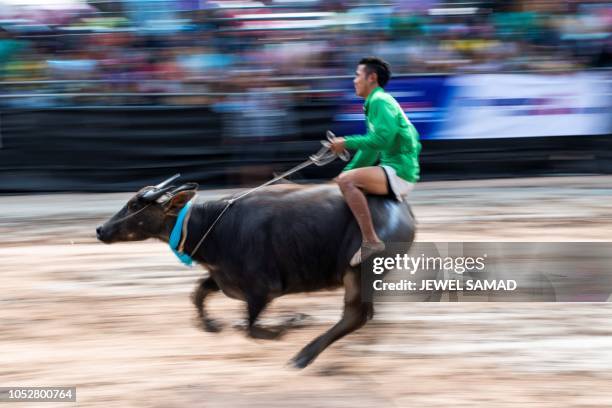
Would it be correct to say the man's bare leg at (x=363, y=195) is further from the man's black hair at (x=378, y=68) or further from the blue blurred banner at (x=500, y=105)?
the blue blurred banner at (x=500, y=105)

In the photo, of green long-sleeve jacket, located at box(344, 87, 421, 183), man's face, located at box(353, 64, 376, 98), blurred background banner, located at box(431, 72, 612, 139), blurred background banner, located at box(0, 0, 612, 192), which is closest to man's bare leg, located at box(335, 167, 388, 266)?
green long-sleeve jacket, located at box(344, 87, 421, 183)

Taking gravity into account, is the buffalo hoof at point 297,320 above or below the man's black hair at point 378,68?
below

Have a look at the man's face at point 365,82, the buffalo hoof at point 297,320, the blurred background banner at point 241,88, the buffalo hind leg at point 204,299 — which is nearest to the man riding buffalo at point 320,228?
the man's face at point 365,82

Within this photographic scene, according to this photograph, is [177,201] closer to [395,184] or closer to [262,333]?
[262,333]

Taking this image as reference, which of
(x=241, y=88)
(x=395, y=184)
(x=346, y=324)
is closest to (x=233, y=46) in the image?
(x=241, y=88)

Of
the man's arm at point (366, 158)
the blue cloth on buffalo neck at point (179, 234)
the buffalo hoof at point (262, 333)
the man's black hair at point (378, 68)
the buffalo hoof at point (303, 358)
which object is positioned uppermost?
the man's black hair at point (378, 68)

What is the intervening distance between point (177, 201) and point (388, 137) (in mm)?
1531

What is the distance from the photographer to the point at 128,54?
13.3m

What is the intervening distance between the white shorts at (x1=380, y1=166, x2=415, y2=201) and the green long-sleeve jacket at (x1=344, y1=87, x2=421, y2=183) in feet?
0.08

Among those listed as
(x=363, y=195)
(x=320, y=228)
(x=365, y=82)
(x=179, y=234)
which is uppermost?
(x=365, y=82)

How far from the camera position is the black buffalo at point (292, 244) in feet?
19.9

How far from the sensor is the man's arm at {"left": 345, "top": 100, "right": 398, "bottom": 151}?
594 centimetres

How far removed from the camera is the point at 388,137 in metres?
5.95

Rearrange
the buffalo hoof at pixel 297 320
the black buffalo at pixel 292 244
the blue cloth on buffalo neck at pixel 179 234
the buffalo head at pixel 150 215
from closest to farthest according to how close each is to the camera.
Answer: the black buffalo at pixel 292 244 → the blue cloth on buffalo neck at pixel 179 234 → the buffalo head at pixel 150 215 → the buffalo hoof at pixel 297 320
